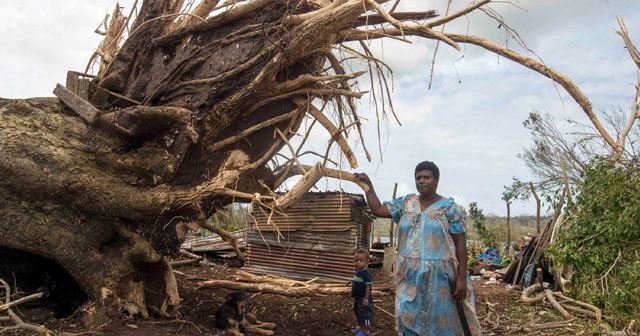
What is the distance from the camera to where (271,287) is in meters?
7.13

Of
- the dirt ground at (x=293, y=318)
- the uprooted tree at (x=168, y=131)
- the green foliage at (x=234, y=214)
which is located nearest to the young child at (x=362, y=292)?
the dirt ground at (x=293, y=318)

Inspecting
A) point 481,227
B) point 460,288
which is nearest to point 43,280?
point 460,288

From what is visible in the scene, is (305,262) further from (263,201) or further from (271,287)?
(263,201)

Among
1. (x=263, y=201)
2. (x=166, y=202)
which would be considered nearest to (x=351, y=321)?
(x=263, y=201)

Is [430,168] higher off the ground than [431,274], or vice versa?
[430,168]

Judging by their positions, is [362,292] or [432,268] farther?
[362,292]

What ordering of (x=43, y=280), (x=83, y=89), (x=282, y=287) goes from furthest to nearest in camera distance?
(x=282, y=287)
(x=83, y=89)
(x=43, y=280)

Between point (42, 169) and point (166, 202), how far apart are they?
1166 millimetres

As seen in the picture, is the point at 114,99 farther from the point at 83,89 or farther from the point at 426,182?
the point at 426,182

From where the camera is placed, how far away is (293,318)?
21.6ft

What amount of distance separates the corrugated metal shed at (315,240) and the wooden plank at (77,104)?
3780mm

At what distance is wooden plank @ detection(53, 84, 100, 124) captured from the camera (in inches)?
223

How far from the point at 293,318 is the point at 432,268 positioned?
2939mm

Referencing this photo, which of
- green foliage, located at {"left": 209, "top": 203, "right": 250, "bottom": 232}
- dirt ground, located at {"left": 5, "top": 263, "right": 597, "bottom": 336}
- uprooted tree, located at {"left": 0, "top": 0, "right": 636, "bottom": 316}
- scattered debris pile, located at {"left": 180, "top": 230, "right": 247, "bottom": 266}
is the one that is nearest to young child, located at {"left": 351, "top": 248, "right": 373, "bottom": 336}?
dirt ground, located at {"left": 5, "top": 263, "right": 597, "bottom": 336}
